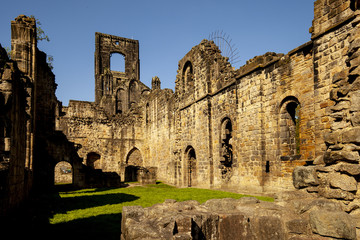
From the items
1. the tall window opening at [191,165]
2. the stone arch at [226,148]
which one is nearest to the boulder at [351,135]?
the stone arch at [226,148]

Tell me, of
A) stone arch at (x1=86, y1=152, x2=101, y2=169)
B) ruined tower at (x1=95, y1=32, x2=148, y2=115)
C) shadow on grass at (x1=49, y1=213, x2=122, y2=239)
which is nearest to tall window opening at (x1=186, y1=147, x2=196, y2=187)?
stone arch at (x1=86, y1=152, x2=101, y2=169)

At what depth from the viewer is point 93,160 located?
2369 cm

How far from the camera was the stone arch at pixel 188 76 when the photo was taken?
17070 mm

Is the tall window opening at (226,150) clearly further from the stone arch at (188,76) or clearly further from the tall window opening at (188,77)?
the tall window opening at (188,77)

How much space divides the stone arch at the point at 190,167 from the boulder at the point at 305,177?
40.8 feet

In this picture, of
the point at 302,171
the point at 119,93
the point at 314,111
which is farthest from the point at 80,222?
the point at 119,93

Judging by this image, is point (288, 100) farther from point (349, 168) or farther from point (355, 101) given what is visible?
point (349, 168)

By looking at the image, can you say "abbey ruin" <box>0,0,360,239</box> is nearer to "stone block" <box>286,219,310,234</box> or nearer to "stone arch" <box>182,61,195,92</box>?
"stone arch" <box>182,61,195,92</box>

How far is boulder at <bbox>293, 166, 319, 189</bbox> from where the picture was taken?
4.37 m

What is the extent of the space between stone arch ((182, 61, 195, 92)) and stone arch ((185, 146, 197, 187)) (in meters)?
3.68

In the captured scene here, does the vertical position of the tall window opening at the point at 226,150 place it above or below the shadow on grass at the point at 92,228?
above

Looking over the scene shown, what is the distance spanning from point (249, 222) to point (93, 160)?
21.6m

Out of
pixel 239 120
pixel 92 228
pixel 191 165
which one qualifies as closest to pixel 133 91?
pixel 191 165

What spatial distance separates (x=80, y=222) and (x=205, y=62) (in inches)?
421
